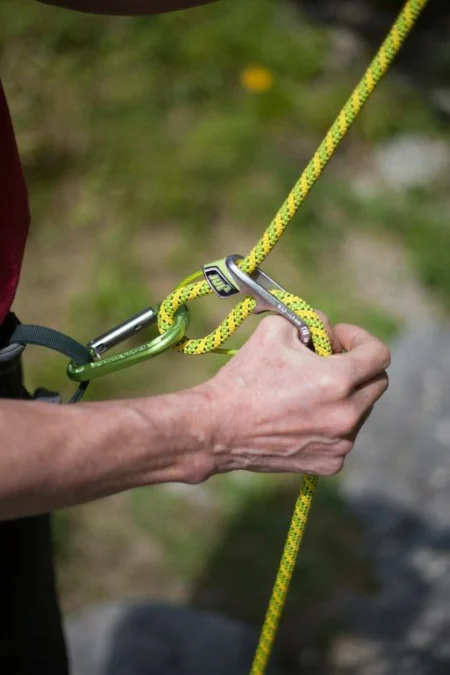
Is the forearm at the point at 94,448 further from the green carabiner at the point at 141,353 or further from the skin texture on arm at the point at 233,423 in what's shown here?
the green carabiner at the point at 141,353

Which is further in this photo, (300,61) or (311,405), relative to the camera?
(300,61)

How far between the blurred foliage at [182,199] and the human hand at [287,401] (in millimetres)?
990

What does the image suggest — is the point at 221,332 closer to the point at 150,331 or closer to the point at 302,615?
the point at 302,615

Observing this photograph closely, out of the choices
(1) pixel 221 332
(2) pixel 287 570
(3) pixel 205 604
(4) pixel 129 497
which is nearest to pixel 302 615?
(3) pixel 205 604

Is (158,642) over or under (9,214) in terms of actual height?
under

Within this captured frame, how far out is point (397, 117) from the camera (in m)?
2.75

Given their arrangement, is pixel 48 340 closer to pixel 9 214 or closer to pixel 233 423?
pixel 9 214

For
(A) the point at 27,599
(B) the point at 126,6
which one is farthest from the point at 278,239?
(A) the point at 27,599

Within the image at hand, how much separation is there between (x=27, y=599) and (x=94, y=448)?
45 cm

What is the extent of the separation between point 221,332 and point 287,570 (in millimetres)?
267

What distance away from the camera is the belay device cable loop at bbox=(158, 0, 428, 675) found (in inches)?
31.5

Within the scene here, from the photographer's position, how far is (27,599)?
3.55ft

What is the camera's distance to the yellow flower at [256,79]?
285cm

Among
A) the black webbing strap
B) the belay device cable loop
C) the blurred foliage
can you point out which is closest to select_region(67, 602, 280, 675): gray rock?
the blurred foliage
